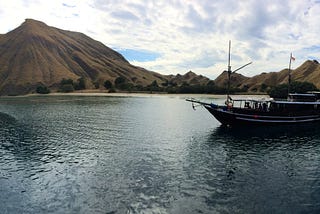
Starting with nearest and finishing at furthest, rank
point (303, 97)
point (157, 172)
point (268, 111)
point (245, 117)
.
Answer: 1. point (157, 172)
2. point (245, 117)
3. point (268, 111)
4. point (303, 97)

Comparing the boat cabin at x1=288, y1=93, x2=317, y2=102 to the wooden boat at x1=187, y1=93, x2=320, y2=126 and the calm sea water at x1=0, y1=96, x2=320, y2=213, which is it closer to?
the wooden boat at x1=187, y1=93, x2=320, y2=126

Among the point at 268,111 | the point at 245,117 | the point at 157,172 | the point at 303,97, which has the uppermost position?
the point at 303,97

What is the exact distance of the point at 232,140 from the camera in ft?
137

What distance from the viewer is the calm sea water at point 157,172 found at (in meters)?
19.4

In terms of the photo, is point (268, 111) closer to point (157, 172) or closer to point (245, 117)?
point (245, 117)

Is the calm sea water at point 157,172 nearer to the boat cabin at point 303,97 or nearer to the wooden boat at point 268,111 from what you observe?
the wooden boat at point 268,111

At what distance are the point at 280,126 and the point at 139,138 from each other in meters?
30.3

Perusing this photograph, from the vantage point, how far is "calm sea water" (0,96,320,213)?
63.6 feet

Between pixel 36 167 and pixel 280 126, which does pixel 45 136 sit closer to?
pixel 36 167

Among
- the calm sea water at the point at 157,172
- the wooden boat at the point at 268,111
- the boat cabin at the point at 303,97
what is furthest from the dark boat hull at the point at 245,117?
the calm sea water at the point at 157,172

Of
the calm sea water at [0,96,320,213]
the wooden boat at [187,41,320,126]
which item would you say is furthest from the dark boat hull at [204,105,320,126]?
the calm sea water at [0,96,320,213]

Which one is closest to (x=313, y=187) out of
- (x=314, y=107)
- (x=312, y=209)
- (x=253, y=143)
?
(x=312, y=209)

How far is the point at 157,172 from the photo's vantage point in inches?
1017

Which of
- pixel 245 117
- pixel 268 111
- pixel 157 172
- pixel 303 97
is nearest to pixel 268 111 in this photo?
pixel 268 111
